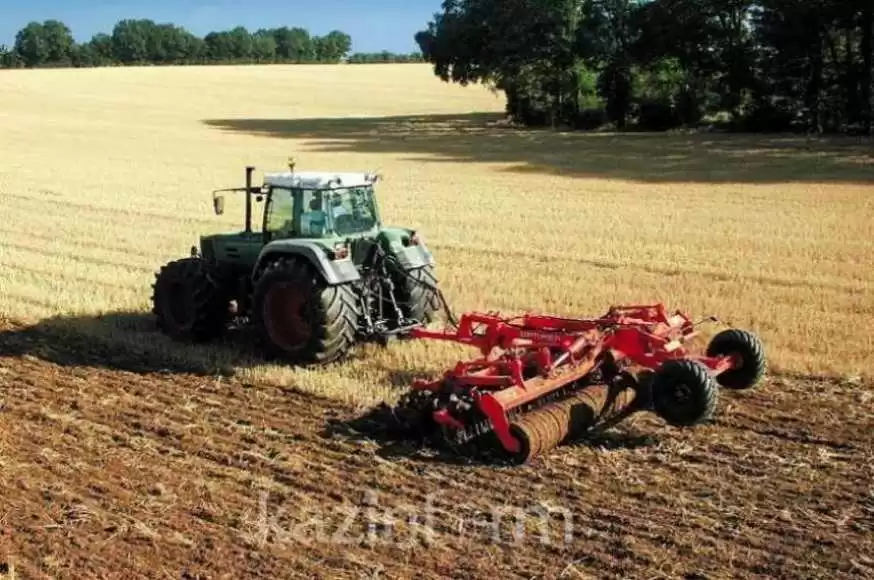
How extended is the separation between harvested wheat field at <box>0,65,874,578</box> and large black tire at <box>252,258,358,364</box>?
217 mm

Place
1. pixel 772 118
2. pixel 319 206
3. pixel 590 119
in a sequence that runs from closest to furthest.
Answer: pixel 319 206 < pixel 772 118 < pixel 590 119

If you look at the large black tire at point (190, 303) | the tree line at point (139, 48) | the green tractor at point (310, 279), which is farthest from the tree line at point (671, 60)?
the tree line at point (139, 48)

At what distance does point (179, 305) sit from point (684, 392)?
207 inches

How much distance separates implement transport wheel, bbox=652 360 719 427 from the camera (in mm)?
7430

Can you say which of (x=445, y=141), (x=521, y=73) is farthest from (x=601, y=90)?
(x=445, y=141)

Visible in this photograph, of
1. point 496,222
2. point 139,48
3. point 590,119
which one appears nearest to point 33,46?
point 139,48

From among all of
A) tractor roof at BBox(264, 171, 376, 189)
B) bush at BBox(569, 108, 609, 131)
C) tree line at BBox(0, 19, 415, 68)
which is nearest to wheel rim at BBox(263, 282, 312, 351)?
tractor roof at BBox(264, 171, 376, 189)

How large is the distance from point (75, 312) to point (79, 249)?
4729mm

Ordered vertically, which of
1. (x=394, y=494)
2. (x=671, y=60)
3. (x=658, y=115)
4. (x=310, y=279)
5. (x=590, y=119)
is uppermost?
(x=671, y=60)

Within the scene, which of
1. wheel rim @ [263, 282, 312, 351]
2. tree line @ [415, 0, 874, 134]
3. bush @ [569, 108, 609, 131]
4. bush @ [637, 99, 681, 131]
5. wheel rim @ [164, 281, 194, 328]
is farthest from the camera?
bush @ [569, 108, 609, 131]

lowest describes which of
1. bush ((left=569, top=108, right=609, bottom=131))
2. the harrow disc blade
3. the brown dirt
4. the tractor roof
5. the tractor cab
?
the brown dirt

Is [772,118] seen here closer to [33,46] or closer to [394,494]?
[394,494]

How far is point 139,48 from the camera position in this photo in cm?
12512

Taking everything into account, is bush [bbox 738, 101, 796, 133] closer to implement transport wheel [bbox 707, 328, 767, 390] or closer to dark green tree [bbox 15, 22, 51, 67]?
implement transport wheel [bbox 707, 328, 767, 390]
